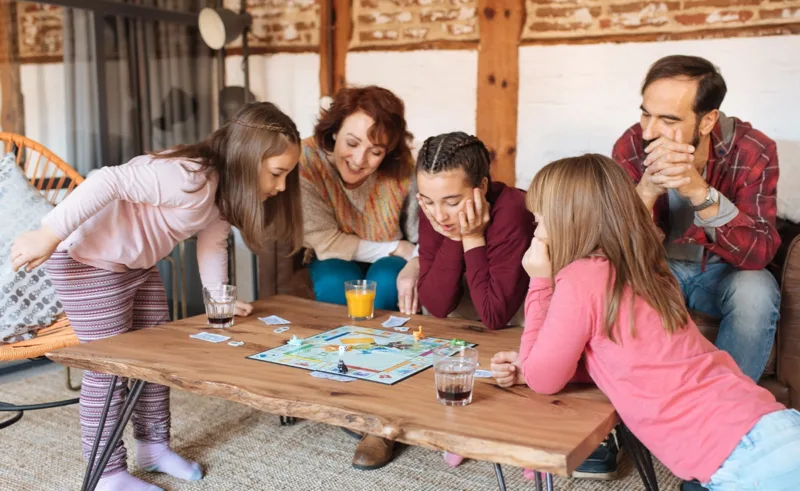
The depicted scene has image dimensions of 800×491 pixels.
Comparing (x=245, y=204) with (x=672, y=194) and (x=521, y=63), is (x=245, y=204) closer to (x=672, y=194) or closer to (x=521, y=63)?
(x=672, y=194)

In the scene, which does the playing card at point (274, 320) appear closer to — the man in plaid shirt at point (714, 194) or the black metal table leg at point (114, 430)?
the black metal table leg at point (114, 430)

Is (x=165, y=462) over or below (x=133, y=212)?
below

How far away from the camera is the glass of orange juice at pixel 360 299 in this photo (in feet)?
6.89

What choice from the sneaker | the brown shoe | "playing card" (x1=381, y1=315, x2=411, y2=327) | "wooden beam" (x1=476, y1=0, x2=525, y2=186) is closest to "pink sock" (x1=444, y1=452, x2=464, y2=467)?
the brown shoe

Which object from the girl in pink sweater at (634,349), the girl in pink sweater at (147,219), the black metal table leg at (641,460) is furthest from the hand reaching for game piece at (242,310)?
the black metal table leg at (641,460)

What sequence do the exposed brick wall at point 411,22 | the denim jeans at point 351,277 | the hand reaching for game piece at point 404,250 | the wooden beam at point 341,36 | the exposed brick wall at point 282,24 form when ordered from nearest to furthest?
the denim jeans at point 351,277 < the hand reaching for game piece at point 404,250 < the exposed brick wall at point 411,22 < the wooden beam at point 341,36 < the exposed brick wall at point 282,24

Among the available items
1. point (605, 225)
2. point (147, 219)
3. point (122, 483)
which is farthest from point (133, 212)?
point (605, 225)

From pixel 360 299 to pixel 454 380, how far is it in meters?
0.76

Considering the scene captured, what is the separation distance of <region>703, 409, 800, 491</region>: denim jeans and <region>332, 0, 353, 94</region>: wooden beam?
291 centimetres

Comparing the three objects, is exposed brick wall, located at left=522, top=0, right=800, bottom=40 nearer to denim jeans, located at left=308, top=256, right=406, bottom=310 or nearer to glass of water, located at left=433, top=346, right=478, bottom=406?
denim jeans, located at left=308, top=256, right=406, bottom=310

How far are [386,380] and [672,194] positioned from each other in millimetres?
1351

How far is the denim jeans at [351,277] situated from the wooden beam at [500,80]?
0.98m

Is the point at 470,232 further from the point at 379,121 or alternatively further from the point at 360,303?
the point at 379,121

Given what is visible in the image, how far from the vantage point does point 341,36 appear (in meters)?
3.86
